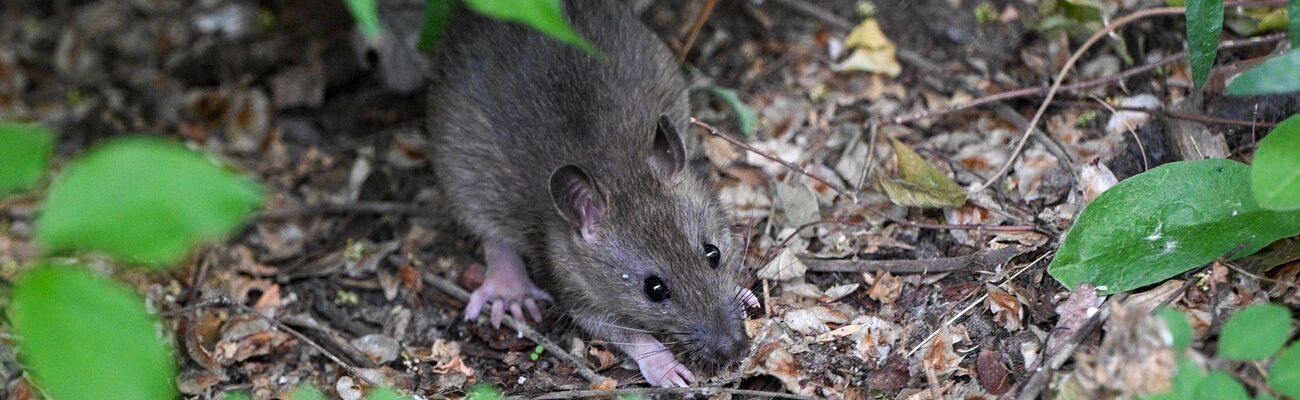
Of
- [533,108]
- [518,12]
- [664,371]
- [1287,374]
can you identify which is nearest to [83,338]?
[518,12]

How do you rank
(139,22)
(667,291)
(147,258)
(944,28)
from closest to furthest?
1. (147,258)
2. (667,291)
3. (944,28)
4. (139,22)

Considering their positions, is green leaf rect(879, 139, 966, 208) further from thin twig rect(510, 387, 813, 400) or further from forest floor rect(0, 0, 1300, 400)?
thin twig rect(510, 387, 813, 400)

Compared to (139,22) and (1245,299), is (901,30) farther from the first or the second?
(139,22)

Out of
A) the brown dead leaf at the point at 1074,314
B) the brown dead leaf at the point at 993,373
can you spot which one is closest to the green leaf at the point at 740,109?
the brown dead leaf at the point at 993,373

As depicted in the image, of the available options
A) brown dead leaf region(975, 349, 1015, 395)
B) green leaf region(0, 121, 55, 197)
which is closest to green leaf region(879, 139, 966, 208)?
brown dead leaf region(975, 349, 1015, 395)

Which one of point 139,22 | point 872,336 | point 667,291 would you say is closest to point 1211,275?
point 872,336

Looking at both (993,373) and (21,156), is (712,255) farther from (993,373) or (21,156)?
(21,156)

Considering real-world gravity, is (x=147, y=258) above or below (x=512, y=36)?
above
